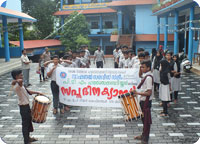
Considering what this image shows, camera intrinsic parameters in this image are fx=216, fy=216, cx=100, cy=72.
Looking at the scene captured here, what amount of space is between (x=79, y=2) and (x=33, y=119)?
30.3 meters

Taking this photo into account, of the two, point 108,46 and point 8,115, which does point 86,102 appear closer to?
point 8,115

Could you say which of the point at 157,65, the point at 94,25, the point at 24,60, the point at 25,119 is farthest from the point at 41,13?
the point at 25,119

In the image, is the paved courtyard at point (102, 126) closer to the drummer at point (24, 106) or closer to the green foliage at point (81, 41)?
the drummer at point (24, 106)

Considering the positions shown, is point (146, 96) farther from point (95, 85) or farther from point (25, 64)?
point (25, 64)

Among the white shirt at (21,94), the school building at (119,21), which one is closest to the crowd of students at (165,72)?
the white shirt at (21,94)

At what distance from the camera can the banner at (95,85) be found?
636cm

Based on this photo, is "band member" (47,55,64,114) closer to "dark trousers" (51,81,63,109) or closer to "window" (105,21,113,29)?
"dark trousers" (51,81,63,109)

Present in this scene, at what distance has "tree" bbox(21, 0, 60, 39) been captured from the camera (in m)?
31.8

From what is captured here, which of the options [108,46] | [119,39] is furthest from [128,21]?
[119,39]

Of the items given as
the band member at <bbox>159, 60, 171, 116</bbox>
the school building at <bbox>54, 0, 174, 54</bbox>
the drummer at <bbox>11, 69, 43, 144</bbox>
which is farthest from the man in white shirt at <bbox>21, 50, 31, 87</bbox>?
the school building at <bbox>54, 0, 174, 54</bbox>

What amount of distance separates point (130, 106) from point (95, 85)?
191cm

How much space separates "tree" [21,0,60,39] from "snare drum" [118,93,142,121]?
29.5 metres

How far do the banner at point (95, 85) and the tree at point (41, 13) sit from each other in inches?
1076

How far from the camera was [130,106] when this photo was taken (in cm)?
484
